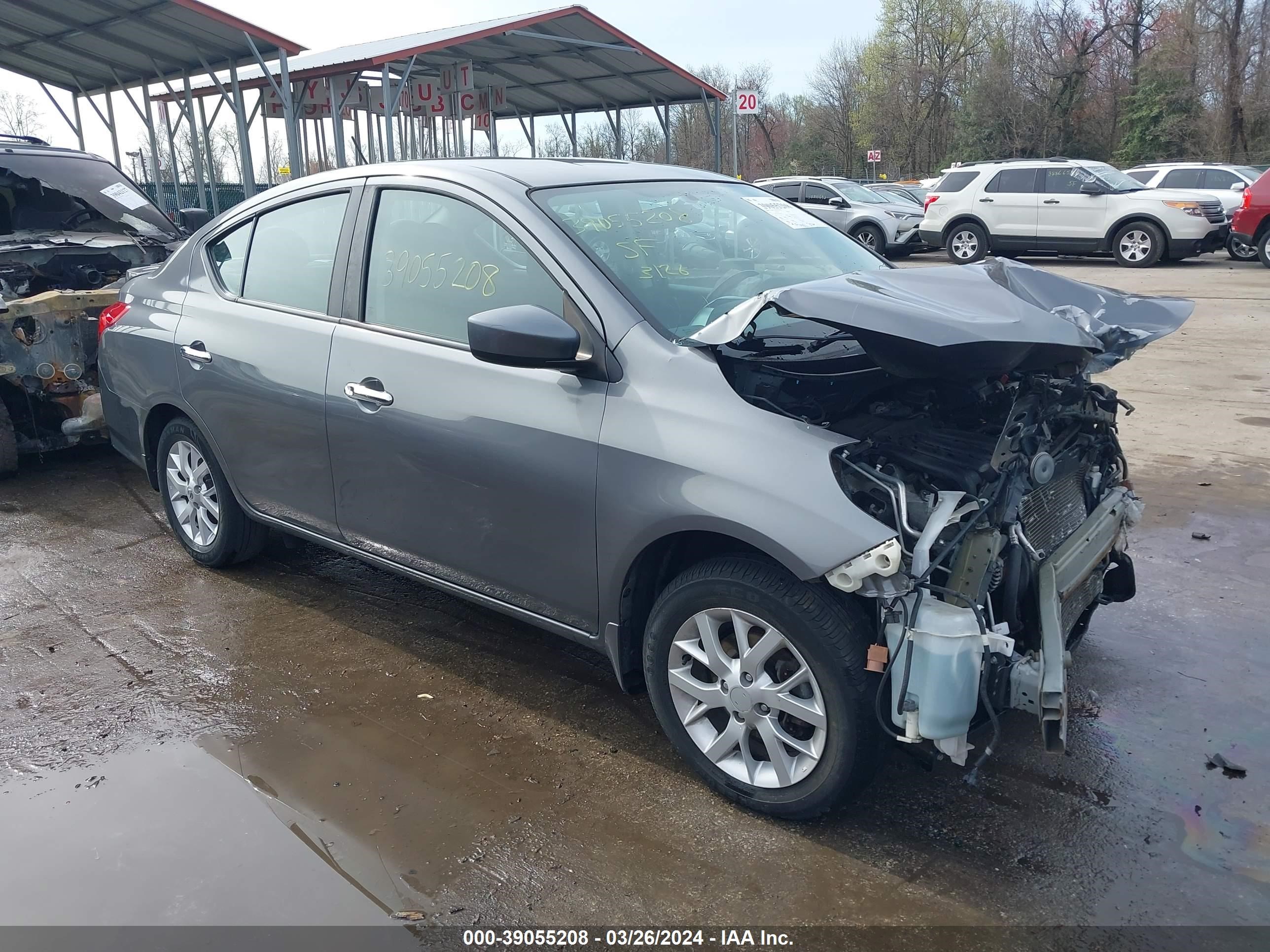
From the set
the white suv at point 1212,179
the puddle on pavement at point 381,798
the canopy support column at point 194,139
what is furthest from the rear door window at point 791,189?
the puddle on pavement at point 381,798

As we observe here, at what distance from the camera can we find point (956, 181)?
61.9 ft

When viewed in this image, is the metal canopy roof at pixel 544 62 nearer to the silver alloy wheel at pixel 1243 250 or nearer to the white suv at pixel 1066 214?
the white suv at pixel 1066 214

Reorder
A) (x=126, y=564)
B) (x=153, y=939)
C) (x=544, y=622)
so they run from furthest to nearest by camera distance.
Result: 1. (x=126, y=564)
2. (x=544, y=622)
3. (x=153, y=939)

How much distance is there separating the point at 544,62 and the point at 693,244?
16.5 metres

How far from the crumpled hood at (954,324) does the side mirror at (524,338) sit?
0.36 m

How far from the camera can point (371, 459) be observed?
11.8ft

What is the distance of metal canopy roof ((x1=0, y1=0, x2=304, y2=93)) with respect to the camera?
13.5m

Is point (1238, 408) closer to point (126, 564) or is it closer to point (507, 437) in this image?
point (507, 437)

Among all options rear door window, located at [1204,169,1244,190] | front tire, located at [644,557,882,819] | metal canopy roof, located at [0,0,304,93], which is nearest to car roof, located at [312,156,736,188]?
front tire, located at [644,557,882,819]

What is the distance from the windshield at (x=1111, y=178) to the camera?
17.6 m

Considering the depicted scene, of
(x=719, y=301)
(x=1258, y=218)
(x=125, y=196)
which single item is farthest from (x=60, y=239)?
(x=1258, y=218)

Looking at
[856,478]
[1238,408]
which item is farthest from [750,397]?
[1238,408]

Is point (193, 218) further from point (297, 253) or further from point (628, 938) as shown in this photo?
point (628, 938)

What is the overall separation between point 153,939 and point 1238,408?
7.53 m
